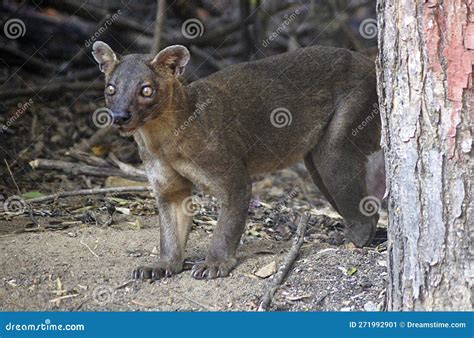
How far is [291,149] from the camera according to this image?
7.93m

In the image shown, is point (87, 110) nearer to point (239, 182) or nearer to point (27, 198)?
point (27, 198)

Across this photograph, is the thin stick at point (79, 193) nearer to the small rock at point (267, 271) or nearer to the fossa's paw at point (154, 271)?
the fossa's paw at point (154, 271)

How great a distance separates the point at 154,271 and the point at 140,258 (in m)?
0.49

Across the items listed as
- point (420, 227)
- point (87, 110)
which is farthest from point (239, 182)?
point (87, 110)

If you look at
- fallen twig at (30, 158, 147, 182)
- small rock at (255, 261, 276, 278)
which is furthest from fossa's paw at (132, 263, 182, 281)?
fallen twig at (30, 158, 147, 182)

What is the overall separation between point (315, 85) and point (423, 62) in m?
2.74

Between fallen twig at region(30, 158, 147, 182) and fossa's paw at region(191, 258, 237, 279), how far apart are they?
8.43 feet

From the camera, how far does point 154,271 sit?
6.76 metres

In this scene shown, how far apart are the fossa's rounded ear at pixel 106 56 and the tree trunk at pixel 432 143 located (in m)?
2.28

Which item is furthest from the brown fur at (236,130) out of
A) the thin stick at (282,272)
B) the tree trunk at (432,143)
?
the tree trunk at (432,143)

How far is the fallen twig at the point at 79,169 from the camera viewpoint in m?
9.24

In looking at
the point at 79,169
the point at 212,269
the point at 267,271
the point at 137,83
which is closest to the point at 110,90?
the point at 137,83

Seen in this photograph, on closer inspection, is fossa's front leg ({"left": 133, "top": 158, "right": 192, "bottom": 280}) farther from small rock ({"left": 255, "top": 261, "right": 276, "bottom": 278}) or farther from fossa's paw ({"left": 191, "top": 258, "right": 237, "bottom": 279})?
small rock ({"left": 255, "top": 261, "right": 276, "bottom": 278})

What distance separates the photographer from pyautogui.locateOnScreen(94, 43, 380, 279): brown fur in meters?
6.79
